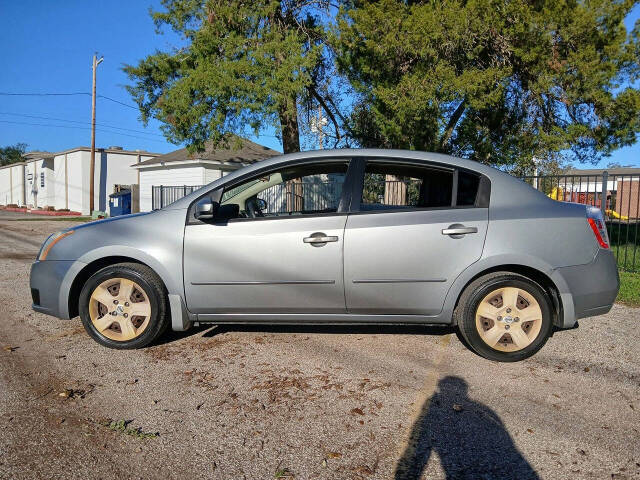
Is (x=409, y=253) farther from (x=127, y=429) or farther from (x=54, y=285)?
(x=54, y=285)

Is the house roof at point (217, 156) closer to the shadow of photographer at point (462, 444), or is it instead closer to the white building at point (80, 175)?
the white building at point (80, 175)

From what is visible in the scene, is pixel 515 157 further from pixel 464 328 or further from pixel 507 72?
pixel 464 328

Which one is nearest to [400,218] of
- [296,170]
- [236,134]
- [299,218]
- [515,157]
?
[299,218]

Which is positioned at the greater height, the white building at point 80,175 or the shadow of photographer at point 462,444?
the white building at point 80,175

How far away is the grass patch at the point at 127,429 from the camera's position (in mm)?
2709

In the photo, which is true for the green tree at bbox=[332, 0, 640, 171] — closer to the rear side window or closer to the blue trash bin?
the rear side window

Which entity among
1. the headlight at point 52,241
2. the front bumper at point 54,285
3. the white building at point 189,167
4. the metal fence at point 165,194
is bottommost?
the front bumper at point 54,285

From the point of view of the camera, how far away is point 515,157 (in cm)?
1537

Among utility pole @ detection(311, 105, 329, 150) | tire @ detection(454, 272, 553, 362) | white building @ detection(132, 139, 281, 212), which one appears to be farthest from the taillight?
white building @ detection(132, 139, 281, 212)

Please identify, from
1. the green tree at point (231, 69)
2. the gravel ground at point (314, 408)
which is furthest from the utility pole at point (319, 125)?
the gravel ground at point (314, 408)

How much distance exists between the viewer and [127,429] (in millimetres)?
2773

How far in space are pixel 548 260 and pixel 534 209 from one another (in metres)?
0.43

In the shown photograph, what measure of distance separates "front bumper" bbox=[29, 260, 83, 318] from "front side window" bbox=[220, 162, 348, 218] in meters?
1.45

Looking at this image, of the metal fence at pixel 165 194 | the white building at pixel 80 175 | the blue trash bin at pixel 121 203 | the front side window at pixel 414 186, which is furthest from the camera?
the white building at pixel 80 175
